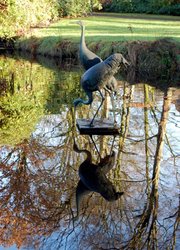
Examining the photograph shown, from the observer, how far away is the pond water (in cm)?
658

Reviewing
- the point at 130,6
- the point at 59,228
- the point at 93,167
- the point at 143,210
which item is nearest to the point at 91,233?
the point at 59,228

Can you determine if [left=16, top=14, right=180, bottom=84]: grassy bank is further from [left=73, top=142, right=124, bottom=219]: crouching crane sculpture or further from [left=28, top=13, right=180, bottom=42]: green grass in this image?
[left=73, top=142, right=124, bottom=219]: crouching crane sculpture

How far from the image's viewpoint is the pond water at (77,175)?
6.58 m

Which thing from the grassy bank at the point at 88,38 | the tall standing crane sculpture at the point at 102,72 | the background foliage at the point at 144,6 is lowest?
the background foliage at the point at 144,6

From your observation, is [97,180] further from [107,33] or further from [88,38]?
[107,33]

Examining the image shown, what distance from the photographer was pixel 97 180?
829 centimetres

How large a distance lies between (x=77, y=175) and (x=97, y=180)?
0.47 m

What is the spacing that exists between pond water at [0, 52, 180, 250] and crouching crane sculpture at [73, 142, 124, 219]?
0.24 feet

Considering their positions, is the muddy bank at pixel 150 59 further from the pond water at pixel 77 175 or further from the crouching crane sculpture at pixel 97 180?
the crouching crane sculpture at pixel 97 180

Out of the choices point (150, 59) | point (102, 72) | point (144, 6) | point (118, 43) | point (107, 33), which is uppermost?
point (102, 72)

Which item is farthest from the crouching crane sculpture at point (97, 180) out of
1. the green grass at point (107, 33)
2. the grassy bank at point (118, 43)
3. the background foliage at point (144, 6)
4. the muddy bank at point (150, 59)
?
the background foliage at point (144, 6)

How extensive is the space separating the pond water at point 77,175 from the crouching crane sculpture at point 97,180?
0.24 ft

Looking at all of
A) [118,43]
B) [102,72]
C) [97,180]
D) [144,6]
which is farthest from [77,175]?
[144,6]

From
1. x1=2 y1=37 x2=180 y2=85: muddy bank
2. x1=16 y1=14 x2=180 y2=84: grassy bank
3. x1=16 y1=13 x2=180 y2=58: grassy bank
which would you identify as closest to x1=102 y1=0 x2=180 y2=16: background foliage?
x1=16 y1=14 x2=180 y2=84: grassy bank
